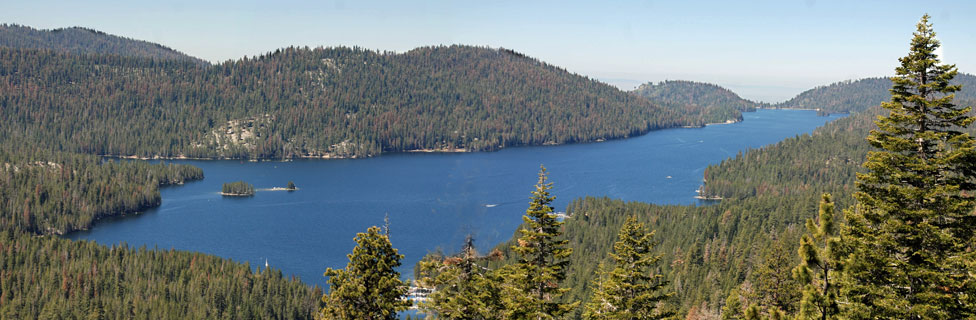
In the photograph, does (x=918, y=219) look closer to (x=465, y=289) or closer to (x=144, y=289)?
(x=465, y=289)

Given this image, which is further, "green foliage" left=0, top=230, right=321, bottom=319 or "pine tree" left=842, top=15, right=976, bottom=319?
"green foliage" left=0, top=230, right=321, bottom=319

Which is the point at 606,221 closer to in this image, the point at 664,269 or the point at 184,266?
the point at 664,269

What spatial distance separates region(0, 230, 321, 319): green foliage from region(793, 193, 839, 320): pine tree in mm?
119992

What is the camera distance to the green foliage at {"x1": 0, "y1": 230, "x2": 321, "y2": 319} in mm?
134125

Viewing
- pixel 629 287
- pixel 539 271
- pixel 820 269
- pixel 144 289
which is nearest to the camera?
pixel 820 269

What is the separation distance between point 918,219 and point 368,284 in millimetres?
25561

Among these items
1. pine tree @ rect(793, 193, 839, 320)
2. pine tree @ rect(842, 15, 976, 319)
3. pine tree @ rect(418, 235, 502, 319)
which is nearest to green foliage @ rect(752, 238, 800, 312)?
pine tree @ rect(418, 235, 502, 319)

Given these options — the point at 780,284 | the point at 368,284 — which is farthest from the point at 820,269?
the point at 780,284

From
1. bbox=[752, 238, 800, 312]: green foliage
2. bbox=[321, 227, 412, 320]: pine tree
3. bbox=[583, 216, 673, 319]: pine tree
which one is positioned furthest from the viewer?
bbox=[752, 238, 800, 312]: green foliage

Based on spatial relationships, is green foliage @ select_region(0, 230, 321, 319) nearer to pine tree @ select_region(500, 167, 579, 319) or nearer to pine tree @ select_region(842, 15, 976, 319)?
pine tree @ select_region(500, 167, 579, 319)

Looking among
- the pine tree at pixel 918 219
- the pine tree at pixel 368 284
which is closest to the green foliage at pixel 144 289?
the pine tree at pixel 368 284

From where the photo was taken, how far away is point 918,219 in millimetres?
26719

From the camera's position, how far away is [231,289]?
141375mm

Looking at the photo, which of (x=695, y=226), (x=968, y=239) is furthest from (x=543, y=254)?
(x=695, y=226)
